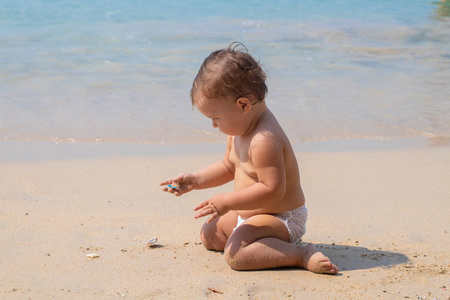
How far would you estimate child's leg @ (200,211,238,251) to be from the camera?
2.68 m

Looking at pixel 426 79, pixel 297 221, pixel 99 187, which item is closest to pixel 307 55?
pixel 426 79

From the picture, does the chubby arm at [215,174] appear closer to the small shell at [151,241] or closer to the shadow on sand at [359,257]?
the small shell at [151,241]

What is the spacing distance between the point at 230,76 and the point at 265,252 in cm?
75

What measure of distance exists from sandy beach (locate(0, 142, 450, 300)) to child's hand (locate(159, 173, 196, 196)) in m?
0.26

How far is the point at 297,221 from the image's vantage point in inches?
103

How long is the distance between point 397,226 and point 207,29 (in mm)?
7383

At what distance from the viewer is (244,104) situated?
97.5 inches

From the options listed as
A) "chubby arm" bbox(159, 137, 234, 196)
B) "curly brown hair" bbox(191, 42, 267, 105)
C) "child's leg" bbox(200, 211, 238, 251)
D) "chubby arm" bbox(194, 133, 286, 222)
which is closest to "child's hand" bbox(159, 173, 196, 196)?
"chubby arm" bbox(159, 137, 234, 196)

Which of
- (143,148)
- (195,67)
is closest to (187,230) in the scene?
(143,148)

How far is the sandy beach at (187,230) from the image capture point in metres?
2.23

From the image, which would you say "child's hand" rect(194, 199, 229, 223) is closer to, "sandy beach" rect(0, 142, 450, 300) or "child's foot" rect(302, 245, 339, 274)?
"sandy beach" rect(0, 142, 450, 300)

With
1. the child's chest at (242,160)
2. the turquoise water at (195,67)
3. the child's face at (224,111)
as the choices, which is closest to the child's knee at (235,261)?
the child's chest at (242,160)

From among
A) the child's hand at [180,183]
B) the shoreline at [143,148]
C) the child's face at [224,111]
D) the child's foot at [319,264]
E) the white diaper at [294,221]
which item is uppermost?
the child's face at [224,111]

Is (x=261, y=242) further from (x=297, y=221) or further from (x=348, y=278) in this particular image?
(x=348, y=278)
